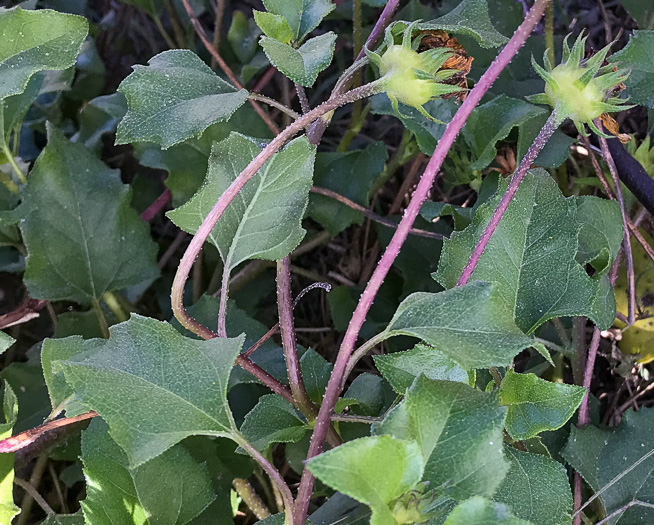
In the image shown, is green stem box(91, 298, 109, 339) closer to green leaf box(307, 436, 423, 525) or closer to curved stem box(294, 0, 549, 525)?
curved stem box(294, 0, 549, 525)

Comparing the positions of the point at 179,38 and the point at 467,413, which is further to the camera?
the point at 179,38

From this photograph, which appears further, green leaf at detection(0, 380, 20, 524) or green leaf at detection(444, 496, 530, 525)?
green leaf at detection(0, 380, 20, 524)

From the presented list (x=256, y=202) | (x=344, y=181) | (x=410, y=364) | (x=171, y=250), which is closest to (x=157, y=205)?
(x=171, y=250)

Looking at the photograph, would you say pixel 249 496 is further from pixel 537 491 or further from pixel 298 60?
pixel 298 60

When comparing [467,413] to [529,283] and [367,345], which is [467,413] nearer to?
[367,345]

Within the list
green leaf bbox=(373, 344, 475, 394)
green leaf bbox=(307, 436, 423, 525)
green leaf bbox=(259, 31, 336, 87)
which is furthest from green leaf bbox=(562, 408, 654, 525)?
green leaf bbox=(259, 31, 336, 87)

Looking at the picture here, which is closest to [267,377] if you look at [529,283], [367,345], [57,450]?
[367,345]
